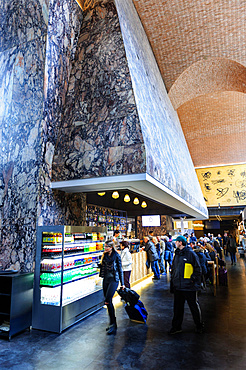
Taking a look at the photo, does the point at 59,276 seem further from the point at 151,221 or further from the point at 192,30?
the point at 151,221

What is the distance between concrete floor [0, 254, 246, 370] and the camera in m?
3.13

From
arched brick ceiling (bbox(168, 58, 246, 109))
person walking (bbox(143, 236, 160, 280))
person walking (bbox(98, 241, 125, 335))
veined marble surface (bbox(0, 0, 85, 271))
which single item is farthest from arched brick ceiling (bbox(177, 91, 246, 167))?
person walking (bbox(98, 241, 125, 335))

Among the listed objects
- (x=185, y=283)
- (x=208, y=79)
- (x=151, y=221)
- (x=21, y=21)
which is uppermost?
(x=208, y=79)

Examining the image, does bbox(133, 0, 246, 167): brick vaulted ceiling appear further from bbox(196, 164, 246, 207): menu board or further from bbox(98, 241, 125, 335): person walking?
bbox(98, 241, 125, 335): person walking

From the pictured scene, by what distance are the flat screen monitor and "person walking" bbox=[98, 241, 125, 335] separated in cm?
978

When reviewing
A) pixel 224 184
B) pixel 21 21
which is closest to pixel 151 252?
pixel 21 21

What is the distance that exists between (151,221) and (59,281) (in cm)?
1011

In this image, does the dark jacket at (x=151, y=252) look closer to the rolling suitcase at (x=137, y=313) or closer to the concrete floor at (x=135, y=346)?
the concrete floor at (x=135, y=346)

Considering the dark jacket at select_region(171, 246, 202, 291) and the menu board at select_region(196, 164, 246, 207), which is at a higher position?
the menu board at select_region(196, 164, 246, 207)

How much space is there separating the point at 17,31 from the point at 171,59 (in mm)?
6155

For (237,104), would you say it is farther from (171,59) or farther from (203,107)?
(171,59)

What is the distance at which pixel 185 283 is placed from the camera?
394cm

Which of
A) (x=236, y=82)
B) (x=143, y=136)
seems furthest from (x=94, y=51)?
(x=236, y=82)

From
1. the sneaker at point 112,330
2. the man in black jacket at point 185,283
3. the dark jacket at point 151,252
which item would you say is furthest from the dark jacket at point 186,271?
the dark jacket at point 151,252
